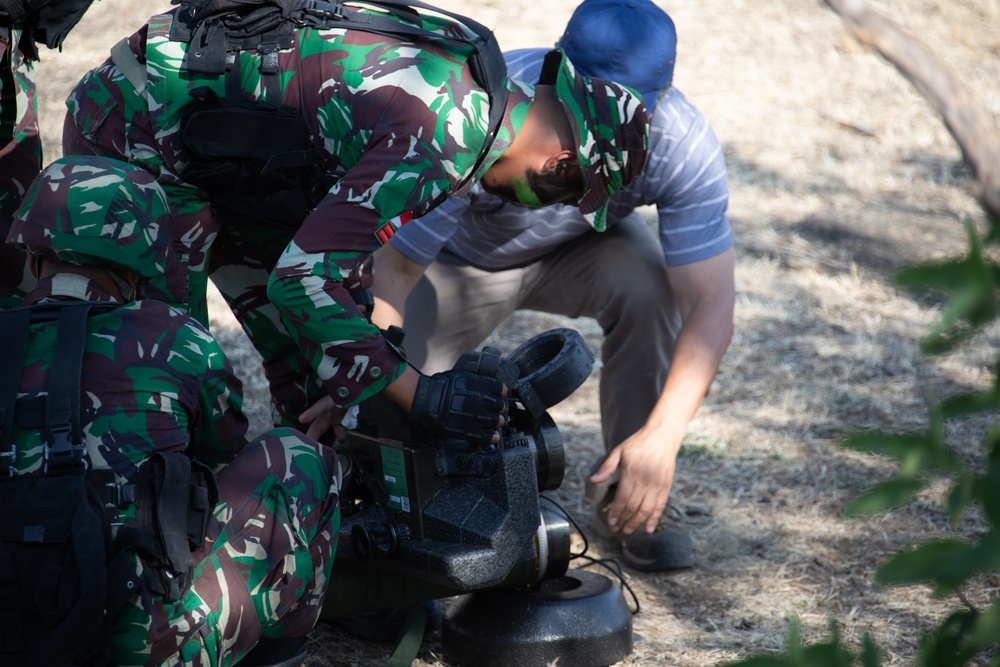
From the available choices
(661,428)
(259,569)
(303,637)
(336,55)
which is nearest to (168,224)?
(336,55)

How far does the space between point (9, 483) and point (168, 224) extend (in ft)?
2.39

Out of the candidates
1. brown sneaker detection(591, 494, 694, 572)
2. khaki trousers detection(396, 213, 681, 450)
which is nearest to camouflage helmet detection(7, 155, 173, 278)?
khaki trousers detection(396, 213, 681, 450)

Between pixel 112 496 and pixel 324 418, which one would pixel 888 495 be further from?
pixel 324 418

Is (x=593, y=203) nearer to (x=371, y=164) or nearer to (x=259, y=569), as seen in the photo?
(x=371, y=164)

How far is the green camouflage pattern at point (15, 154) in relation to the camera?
3.24m

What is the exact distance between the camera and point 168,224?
93.4 inches

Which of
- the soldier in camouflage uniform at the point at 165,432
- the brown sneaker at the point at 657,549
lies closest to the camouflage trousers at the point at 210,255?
the soldier in camouflage uniform at the point at 165,432

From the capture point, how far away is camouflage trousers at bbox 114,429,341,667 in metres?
2.09

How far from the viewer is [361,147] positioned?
2607mm

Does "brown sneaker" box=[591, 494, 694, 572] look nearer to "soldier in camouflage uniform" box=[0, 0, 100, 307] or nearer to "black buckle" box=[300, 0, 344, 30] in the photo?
"black buckle" box=[300, 0, 344, 30]

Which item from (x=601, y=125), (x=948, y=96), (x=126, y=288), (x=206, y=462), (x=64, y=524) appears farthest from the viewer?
(x=948, y=96)

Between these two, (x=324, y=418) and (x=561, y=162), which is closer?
(x=561, y=162)

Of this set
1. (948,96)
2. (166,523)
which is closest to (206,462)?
(166,523)

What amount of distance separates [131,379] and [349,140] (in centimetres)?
90
